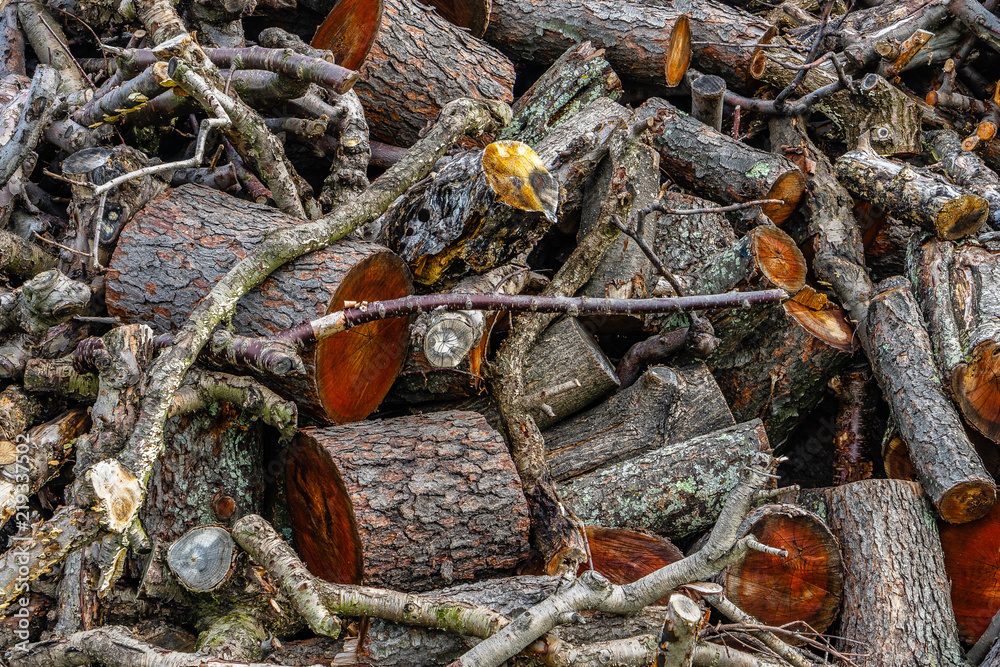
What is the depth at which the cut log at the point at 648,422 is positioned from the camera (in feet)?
10.6

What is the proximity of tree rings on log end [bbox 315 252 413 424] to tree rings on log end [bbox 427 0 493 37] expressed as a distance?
7.06 ft

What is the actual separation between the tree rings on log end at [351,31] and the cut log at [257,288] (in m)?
1.47

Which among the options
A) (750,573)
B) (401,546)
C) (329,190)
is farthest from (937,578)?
(329,190)

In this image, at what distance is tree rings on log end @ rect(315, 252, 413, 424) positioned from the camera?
2.83 m

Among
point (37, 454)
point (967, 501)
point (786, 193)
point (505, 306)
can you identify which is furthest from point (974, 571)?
point (37, 454)

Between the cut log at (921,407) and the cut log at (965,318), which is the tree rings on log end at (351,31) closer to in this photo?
the cut log at (921,407)

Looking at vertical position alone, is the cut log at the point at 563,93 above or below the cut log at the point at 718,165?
above

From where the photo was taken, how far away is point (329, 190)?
3.53 metres

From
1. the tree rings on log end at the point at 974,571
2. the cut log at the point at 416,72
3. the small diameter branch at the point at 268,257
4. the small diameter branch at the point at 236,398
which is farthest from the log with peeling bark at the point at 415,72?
the tree rings on log end at the point at 974,571

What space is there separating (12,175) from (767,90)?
4527 millimetres

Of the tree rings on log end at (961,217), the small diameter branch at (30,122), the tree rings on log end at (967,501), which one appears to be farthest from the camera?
the tree rings on log end at (961,217)

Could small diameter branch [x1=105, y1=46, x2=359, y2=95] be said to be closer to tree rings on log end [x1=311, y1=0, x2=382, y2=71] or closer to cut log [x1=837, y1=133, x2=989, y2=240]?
tree rings on log end [x1=311, y1=0, x2=382, y2=71]

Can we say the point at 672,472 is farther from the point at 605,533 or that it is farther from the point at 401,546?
the point at 401,546

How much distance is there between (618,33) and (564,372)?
251 centimetres
